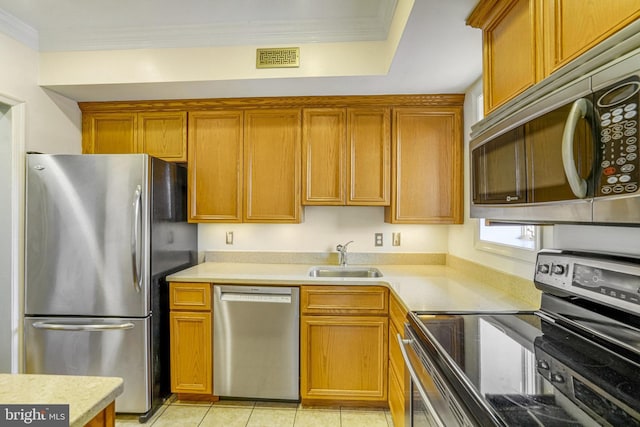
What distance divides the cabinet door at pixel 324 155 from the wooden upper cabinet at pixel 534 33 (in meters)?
1.22

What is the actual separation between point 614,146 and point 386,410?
7.04 ft

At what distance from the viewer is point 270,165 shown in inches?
101

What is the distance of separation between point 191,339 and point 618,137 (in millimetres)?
2417

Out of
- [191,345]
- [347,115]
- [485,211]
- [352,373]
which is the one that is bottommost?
[352,373]

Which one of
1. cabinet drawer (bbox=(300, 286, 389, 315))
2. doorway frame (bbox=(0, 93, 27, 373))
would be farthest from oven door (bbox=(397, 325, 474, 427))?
doorway frame (bbox=(0, 93, 27, 373))

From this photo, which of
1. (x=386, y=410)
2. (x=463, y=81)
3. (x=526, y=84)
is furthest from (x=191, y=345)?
(x=463, y=81)

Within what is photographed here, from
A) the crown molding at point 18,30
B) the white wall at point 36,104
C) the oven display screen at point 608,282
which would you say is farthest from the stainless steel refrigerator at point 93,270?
the oven display screen at point 608,282

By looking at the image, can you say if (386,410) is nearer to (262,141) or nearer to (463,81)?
(262,141)

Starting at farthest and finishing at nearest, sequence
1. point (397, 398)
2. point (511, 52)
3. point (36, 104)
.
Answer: point (36, 104) → point (397, 398) → point (511, 52)

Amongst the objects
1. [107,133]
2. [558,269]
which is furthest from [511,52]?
[107,133]

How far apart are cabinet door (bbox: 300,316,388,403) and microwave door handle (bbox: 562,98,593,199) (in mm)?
1632

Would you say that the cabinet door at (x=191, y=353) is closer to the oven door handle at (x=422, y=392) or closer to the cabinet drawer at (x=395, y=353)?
the cabinet drawer at (x=395, y=353)

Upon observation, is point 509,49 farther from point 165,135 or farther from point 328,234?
point 165,135

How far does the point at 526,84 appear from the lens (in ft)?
3.56
